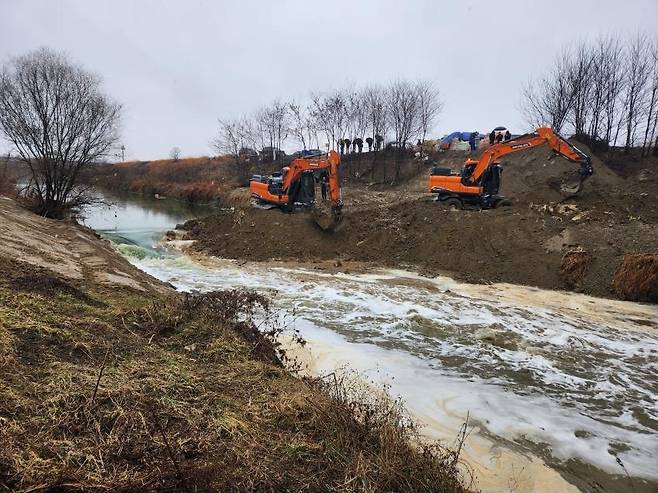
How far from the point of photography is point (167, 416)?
3852mm

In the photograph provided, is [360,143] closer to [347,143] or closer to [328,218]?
[347,143]

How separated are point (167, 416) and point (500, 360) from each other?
A: 6242 mm

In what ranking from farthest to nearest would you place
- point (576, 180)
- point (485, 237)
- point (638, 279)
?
1. point (576, 180)
2. point (485, 237)
3. point (638, 279)

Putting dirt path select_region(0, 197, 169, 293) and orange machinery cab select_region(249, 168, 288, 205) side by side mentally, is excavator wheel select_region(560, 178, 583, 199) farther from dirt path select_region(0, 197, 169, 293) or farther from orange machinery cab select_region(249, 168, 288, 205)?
dirt path select_region(0, 197, 169, 293)

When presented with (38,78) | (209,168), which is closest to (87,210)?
(38,78)

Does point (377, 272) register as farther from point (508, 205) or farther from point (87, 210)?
point (87, 210)

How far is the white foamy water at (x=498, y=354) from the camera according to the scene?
5.62 metres

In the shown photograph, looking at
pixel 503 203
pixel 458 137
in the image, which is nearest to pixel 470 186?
pixel 503 203

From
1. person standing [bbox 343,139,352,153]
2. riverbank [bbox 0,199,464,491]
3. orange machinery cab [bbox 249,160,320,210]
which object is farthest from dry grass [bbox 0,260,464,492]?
person standing [bbox 343,139,352,153]

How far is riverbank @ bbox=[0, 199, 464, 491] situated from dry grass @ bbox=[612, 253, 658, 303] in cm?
1019

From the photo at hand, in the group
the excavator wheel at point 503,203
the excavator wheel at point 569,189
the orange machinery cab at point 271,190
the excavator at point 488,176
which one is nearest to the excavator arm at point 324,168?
the orange machinery cab at point 271,190

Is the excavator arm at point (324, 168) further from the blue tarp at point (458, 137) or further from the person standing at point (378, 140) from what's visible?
the blue tarp at point (458, 137)

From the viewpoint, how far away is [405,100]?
39688 mm

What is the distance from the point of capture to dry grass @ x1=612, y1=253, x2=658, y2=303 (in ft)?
39.2
